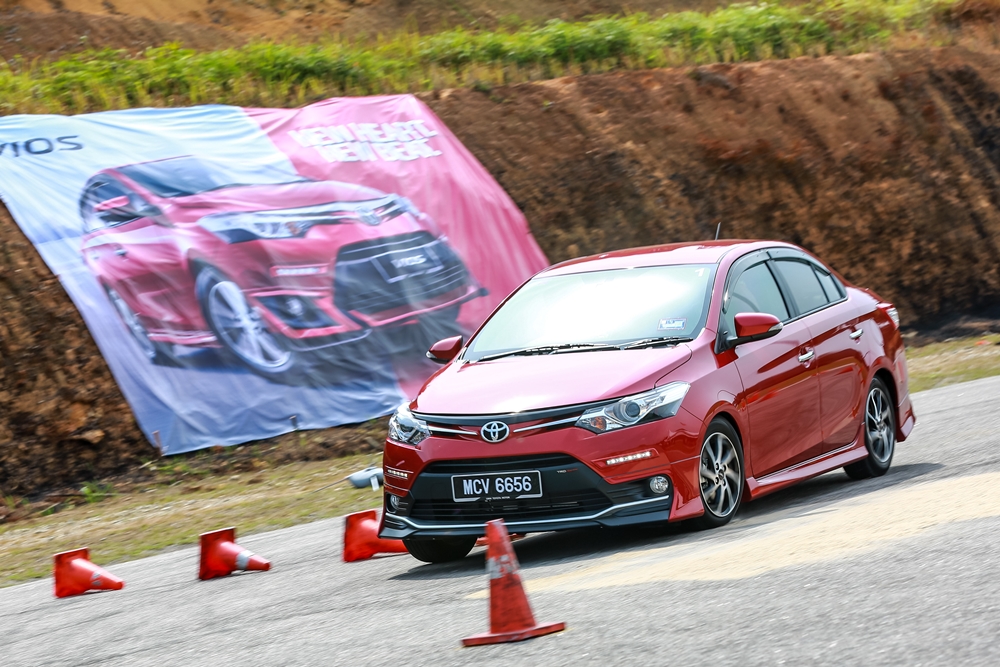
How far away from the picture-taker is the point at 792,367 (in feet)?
27.3

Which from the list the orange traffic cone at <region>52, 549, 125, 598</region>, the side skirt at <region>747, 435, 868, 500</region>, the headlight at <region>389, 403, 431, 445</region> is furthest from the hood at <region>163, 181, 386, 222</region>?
the side skirt at <region>747, 435, 868, 500</region>

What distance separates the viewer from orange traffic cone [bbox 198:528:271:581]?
8.52 m

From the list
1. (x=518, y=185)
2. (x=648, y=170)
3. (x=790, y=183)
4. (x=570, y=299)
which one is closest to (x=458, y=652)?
(x=570, y=299)

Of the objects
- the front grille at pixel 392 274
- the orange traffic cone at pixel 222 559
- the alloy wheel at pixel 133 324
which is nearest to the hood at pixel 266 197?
the front grille at pixel 392 274

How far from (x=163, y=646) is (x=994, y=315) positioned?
24.5 metres

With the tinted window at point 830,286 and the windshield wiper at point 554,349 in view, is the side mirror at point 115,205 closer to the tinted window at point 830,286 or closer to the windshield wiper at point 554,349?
the windshield wiper at point 554,349

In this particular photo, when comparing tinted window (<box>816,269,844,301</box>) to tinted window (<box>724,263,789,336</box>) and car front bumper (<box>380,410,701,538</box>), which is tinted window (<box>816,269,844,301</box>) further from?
car front bumper (<box>380,410,701,538</box>)

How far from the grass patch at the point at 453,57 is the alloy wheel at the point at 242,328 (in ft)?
15.3

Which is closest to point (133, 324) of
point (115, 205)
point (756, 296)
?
point (115, 205)

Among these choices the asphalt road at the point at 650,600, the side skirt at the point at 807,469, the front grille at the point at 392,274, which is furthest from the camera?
the front grille at the point at 392,274

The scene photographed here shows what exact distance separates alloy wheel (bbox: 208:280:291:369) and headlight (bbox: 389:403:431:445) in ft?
30.3

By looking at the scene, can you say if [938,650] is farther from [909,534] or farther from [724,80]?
[724,80]

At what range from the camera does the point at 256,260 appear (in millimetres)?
17328

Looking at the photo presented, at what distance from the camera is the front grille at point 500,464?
7.07m
